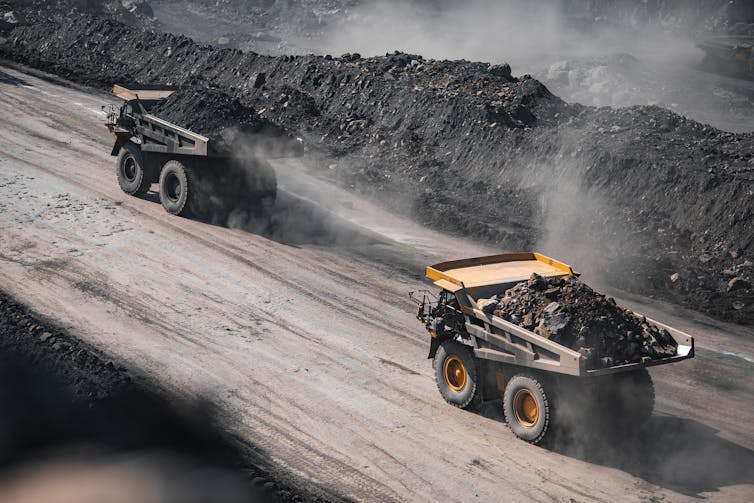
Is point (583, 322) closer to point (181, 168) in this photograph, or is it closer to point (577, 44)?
point (181, 168)

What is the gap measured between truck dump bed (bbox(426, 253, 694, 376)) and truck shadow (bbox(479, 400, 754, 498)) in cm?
98

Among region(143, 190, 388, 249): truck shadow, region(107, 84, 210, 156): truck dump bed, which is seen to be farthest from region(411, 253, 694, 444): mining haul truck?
region(107, 84, 210, 156): truck dump bed

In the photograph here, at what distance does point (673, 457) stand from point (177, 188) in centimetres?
1050

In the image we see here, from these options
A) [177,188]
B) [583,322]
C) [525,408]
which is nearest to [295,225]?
→ [177,188]

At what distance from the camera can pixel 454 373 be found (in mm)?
10305

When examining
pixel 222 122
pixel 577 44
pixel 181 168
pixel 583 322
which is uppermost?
pixel 577 44

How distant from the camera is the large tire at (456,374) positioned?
32.6 feet

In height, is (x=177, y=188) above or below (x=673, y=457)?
above

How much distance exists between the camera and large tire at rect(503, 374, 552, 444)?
29.6 ft

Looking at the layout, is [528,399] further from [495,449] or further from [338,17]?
[338,17]

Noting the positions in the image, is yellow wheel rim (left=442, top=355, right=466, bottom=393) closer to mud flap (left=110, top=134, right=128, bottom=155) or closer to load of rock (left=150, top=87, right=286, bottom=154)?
load of rock (left=150, top=87, right=286, bottom=154)

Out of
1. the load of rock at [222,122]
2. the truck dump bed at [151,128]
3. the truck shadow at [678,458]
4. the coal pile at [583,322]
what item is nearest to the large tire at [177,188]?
the truck dump bed at [151,128]

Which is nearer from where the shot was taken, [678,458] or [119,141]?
[678,458]

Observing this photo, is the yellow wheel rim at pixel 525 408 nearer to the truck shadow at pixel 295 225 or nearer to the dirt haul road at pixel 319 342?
the dirt haul road at pixel 319 342
